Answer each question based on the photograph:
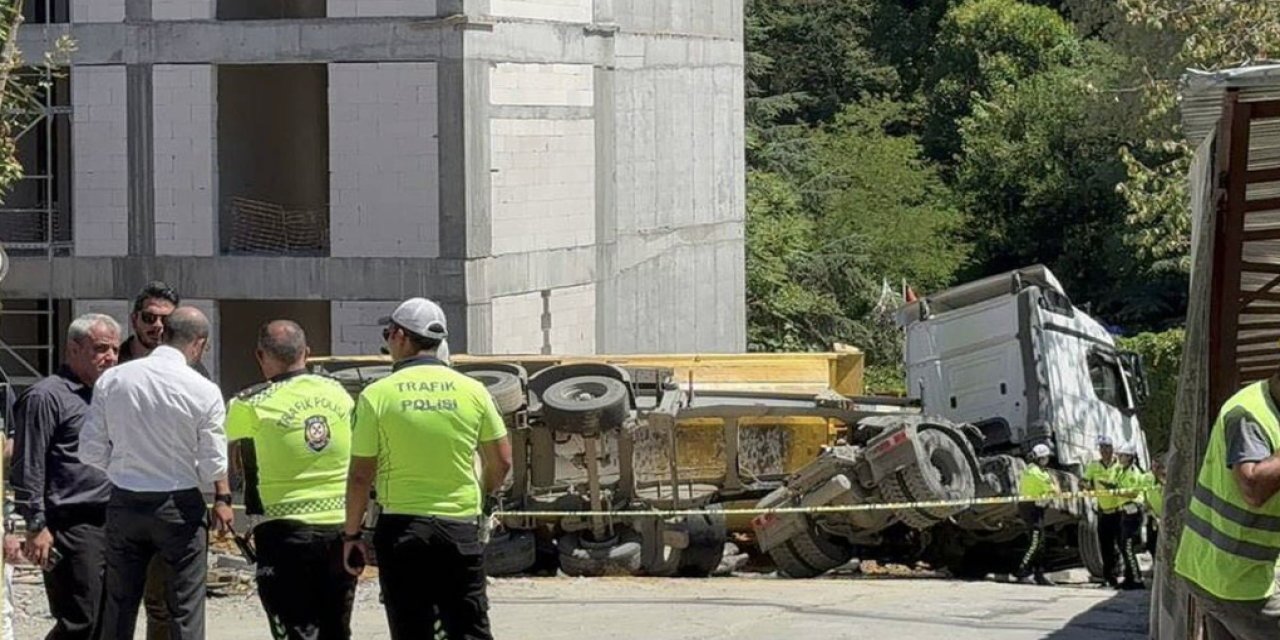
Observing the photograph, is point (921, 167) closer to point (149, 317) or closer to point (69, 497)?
point (149, 317)

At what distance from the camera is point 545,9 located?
2906cm

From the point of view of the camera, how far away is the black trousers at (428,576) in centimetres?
848

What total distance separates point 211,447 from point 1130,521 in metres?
10.2

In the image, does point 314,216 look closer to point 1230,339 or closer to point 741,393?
point 741,393

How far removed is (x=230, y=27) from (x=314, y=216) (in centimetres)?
329

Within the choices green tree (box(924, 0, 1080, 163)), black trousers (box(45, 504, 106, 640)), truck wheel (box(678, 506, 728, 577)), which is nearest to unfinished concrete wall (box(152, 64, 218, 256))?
truck wheel (box(678, 506, 728, 577))

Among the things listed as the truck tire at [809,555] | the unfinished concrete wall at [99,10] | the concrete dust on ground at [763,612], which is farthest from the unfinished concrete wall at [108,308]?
the truck tire at [809,555]

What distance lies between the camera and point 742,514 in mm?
17094

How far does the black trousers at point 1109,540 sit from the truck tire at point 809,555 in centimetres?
209

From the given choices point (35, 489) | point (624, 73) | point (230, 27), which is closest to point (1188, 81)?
point (35, 489)

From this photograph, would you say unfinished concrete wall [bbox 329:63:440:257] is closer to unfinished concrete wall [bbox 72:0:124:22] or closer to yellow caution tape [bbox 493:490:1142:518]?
unfinished concrete wall [bbox 72:0:124:22]

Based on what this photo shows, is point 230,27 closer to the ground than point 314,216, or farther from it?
farther from it

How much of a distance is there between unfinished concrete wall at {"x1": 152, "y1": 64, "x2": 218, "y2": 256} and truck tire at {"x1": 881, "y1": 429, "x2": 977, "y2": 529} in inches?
548

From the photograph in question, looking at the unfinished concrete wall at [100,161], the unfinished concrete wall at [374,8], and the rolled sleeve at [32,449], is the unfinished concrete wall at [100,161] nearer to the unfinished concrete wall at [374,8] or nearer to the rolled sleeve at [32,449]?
the unfinished concrete wall at [374,8]
